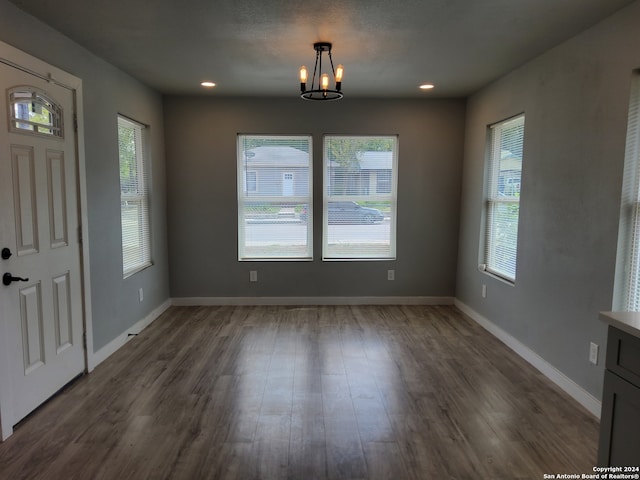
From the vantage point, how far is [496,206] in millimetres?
4262

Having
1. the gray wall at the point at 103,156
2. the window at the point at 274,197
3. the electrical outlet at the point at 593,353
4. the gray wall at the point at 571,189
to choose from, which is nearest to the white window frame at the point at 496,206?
the gray wall at the point at 571,189

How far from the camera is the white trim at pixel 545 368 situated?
106 inches

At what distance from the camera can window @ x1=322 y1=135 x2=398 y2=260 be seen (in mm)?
5062

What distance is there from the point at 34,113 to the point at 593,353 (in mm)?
3933

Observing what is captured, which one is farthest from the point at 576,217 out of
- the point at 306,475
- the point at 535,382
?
the point at 306,475

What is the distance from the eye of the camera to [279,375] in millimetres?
3197

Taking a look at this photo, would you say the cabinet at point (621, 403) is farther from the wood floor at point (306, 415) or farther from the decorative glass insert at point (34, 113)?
the decorative glass insert at point (34, 113)

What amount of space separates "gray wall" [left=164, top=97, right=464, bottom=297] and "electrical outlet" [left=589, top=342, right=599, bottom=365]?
2525 millimetres

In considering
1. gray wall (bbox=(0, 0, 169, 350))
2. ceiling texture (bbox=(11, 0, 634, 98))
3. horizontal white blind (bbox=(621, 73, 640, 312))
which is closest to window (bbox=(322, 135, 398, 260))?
ceiling texture (bbox=(11, 0, 634, 98))

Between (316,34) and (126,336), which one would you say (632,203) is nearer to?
(316,34)

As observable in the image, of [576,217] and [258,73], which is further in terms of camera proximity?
[258,73]

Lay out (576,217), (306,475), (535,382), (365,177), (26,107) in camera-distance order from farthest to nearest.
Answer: (365,177), (535,382), (576,217), (26,107), (306,475)

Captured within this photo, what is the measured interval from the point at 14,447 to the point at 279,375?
5.46 ft

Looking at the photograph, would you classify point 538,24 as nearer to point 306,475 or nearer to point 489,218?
point 489,218
